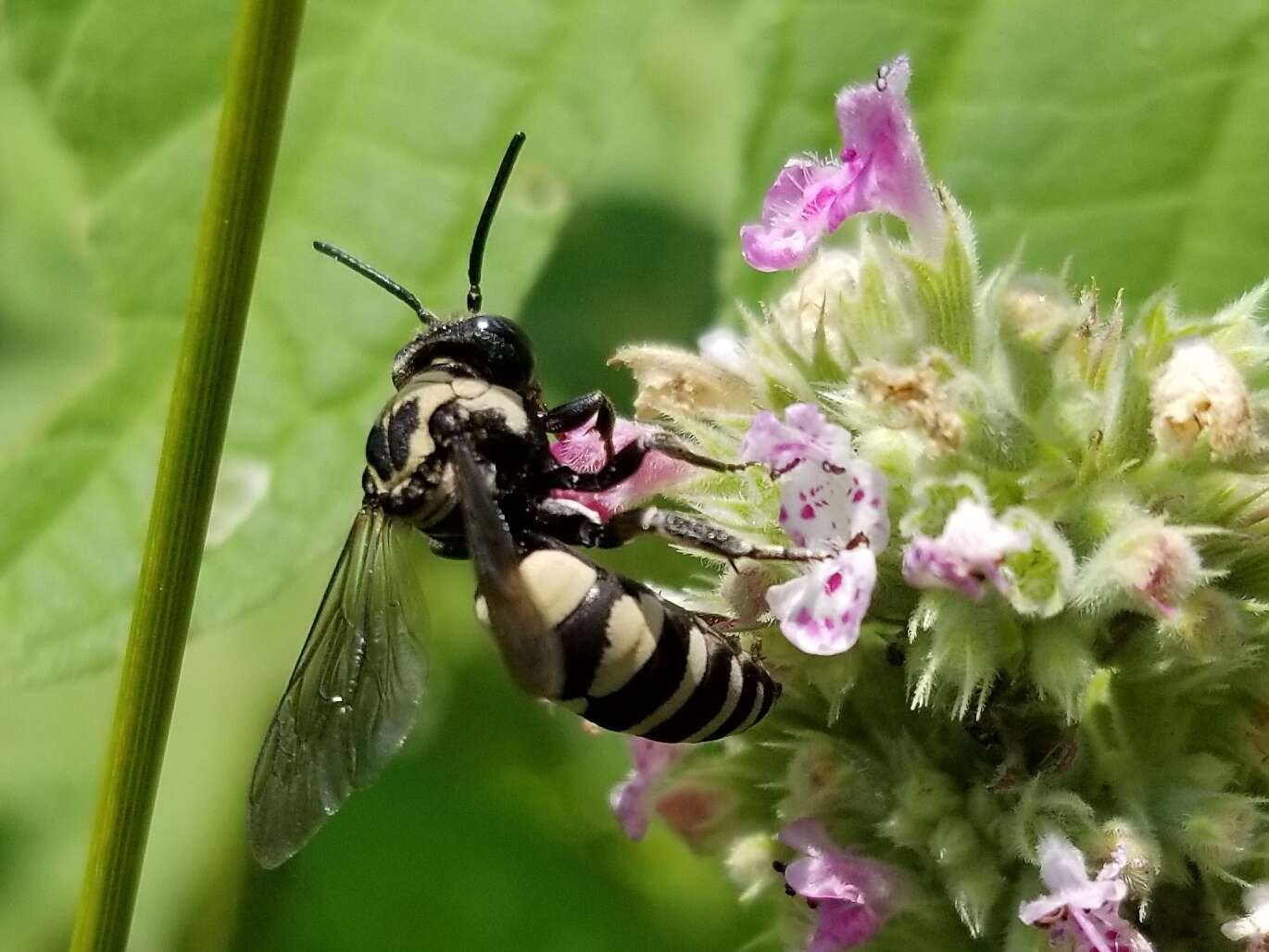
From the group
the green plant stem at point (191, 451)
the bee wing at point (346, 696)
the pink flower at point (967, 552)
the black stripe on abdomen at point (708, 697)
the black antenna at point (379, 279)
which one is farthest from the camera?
the black antenna at point (379, 279)

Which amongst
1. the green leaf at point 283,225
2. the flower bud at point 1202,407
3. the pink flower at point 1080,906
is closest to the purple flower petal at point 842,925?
the pink flower at point 1080,906

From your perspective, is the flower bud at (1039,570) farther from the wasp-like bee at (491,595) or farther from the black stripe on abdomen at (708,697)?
the black stripe on abdomen at (708,697)

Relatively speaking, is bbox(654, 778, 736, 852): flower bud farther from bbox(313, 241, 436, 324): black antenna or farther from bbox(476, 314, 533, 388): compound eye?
bbox(313, 241, 436, 324): black antenna

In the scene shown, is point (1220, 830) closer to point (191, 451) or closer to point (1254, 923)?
point (1254, 923)

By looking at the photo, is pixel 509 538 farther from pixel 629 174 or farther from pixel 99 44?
pixel 629 174

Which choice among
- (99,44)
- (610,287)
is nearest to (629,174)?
(610,287)

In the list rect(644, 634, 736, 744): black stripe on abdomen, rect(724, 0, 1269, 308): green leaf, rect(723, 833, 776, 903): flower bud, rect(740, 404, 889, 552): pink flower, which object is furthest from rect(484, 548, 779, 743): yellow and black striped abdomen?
rect(724, 0, 1269, 308): green leaf
